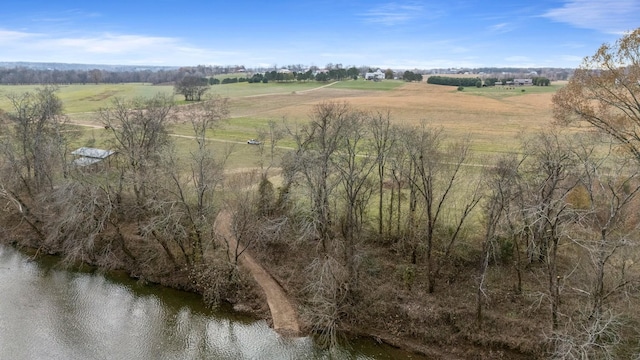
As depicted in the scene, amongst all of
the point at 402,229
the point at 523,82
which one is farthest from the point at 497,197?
the point at 523,82

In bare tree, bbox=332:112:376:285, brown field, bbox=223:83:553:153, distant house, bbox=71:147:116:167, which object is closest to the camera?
bare tree, bbox=332:112:376:285

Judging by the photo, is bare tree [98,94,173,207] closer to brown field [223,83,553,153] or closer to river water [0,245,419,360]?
river water [0,245,419,360]

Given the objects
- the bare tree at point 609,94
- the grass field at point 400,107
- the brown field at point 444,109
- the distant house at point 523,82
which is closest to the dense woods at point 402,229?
the bare tree at point 609,94

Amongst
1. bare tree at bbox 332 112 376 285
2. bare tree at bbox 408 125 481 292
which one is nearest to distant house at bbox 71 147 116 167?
bare tree at bbox 332 112 376 285

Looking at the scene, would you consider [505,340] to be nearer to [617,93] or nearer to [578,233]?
[578,233]

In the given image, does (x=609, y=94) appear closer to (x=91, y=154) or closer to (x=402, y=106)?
(x=91, y=154)

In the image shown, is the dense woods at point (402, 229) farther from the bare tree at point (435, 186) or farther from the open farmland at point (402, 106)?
the open farmland at point (402, 106)
